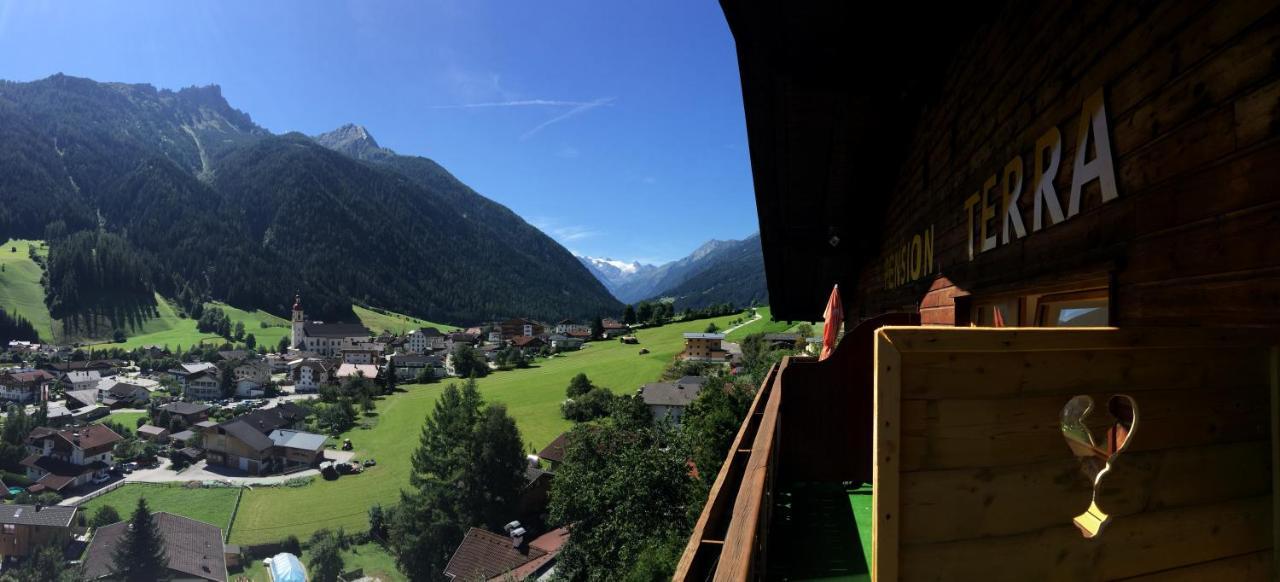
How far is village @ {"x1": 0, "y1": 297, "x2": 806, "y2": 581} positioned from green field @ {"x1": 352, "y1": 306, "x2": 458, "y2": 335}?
1207 inches

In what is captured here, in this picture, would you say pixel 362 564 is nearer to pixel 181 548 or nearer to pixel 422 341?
pixel 181 548

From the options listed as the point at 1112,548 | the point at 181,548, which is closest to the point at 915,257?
the point at 1112,548

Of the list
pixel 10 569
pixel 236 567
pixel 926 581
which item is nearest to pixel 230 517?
pixel 236 567

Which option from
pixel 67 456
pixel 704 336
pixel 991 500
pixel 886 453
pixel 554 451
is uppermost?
pixel 886 453

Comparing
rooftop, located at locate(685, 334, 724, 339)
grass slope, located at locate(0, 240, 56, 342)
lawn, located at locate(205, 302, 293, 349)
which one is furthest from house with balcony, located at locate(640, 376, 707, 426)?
grass slope, located at locate(0, 240, 56, 342)

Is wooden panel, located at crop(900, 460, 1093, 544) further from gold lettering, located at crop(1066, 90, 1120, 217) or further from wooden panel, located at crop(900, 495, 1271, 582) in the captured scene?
gold lettering, located at crop(1066, 90, 1120, 217)

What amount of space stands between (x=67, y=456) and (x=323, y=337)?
65.9m

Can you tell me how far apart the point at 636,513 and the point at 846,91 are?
1625 cm

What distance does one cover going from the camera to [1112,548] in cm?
→ 135

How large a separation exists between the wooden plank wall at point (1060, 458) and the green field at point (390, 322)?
147 m

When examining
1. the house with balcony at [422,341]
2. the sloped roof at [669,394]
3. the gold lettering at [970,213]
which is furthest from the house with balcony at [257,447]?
the house with balcony at [422,341]

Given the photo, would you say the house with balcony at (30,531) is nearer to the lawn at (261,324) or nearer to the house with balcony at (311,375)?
the house with balcony at (311,375)

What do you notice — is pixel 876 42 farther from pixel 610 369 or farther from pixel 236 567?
pixel 610 369

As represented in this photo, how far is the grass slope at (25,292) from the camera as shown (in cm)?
10581
